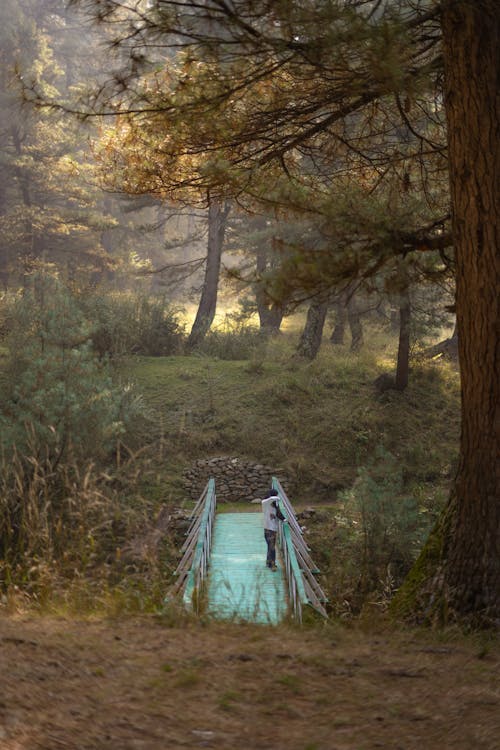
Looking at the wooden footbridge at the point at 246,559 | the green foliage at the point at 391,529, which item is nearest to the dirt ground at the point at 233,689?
the wooden footbridge at the point at 246,559

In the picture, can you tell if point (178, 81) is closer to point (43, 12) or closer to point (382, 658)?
point (382, 658)

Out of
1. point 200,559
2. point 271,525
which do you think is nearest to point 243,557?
point 271,525

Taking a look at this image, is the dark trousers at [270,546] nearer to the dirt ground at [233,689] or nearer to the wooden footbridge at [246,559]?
the wooden footbridge at [246,559]

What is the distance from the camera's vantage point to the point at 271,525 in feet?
35.8

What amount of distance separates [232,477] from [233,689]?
1338 centimetres

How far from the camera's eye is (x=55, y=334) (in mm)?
14141

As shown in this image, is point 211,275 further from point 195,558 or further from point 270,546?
point 195,558

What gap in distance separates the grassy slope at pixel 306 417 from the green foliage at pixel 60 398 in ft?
9.06

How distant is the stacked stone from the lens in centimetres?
1623

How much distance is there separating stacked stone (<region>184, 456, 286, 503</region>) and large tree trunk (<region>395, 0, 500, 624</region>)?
10.5m

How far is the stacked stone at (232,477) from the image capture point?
16234 mm

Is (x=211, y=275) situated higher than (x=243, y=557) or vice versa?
(x=211, y=275)

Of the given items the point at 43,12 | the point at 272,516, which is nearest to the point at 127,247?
the point at 43,12

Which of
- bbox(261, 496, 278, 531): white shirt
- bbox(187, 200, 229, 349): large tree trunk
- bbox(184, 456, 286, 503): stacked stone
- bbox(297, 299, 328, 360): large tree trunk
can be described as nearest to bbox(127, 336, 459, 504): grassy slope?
bbox(184, 456, 286, 503): stacked stone
